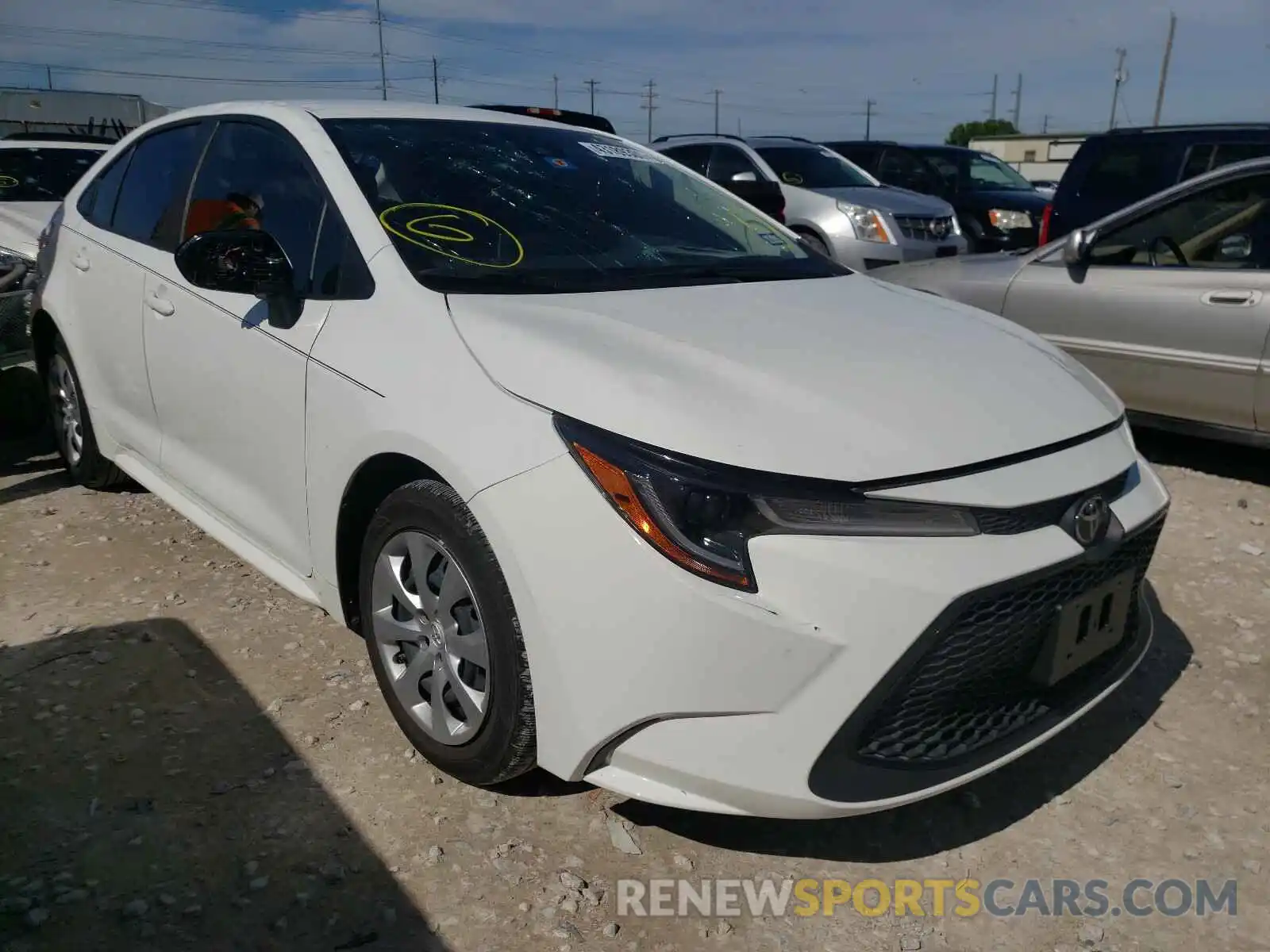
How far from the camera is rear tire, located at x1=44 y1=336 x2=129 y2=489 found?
425cm

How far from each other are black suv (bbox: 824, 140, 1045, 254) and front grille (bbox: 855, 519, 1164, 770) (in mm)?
9193

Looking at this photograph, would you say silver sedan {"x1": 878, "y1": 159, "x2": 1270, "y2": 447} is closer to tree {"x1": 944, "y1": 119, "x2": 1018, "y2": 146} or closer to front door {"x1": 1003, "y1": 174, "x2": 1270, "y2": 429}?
front door {"x1": 1003, "y1": 174, "x2": 1270, "y2": 429}

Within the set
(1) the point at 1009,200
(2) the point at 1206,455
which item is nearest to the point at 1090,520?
(2) the point at 1206,455

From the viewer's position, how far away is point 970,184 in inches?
475

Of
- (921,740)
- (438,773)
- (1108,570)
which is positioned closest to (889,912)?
(921,740)

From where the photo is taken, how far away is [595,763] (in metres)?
2.11

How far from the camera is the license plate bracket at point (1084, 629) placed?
7.13 feet

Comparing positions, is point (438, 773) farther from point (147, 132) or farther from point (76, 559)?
point (147, 132)

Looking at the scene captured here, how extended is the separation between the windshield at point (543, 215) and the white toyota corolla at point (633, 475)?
14 millimetres

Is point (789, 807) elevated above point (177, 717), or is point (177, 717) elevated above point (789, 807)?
point (789, 807)

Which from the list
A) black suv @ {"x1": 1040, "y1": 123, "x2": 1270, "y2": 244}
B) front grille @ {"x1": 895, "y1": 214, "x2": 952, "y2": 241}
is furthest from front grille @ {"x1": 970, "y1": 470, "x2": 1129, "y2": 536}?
front grille @ {"x1": 895, "y1": 214, "x2": 952, "y2": 241}

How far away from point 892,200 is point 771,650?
836 centimetres

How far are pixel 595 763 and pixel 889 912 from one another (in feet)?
2.35

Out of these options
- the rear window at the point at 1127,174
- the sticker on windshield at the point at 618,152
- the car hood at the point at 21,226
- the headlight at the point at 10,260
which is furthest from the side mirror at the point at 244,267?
the rear window at the point at 1127,174
